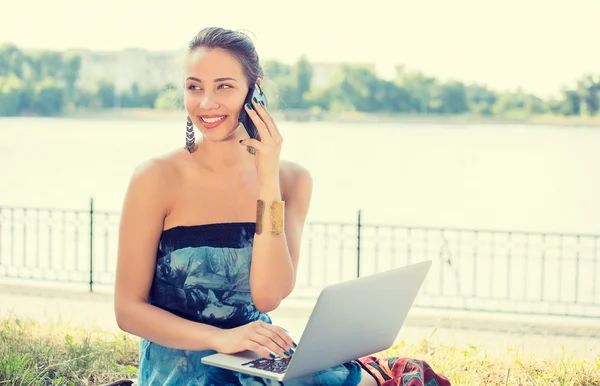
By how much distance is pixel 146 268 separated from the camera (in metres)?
2.21

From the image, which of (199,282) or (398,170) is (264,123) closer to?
(199,282)

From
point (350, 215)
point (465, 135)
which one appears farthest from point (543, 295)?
point (465, 135)

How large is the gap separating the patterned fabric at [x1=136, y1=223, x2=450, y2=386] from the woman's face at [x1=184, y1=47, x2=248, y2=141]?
0.28 meters

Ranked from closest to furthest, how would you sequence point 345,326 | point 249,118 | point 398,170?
point 345,326
point 249,118
point 398,170

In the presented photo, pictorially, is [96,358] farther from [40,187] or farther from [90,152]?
[90,152]

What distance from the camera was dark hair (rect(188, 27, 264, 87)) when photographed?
2314 millimetres

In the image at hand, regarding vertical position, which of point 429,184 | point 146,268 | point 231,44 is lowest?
point 429,184

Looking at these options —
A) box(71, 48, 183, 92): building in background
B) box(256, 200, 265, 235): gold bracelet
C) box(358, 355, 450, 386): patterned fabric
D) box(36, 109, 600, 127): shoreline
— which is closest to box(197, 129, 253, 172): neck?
box(256, 200, 265, 235): gold bracelet

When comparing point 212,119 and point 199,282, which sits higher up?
A: point 212,119

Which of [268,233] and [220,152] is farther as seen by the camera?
[220,152]

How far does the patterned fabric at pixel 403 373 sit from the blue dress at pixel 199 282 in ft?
0.27

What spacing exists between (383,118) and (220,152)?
4446 centimetres

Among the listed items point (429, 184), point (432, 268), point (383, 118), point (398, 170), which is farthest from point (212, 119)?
point (383, 118)

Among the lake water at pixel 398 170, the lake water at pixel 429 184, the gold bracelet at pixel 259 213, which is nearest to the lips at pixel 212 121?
the gold bracelet at pixel 259 213
